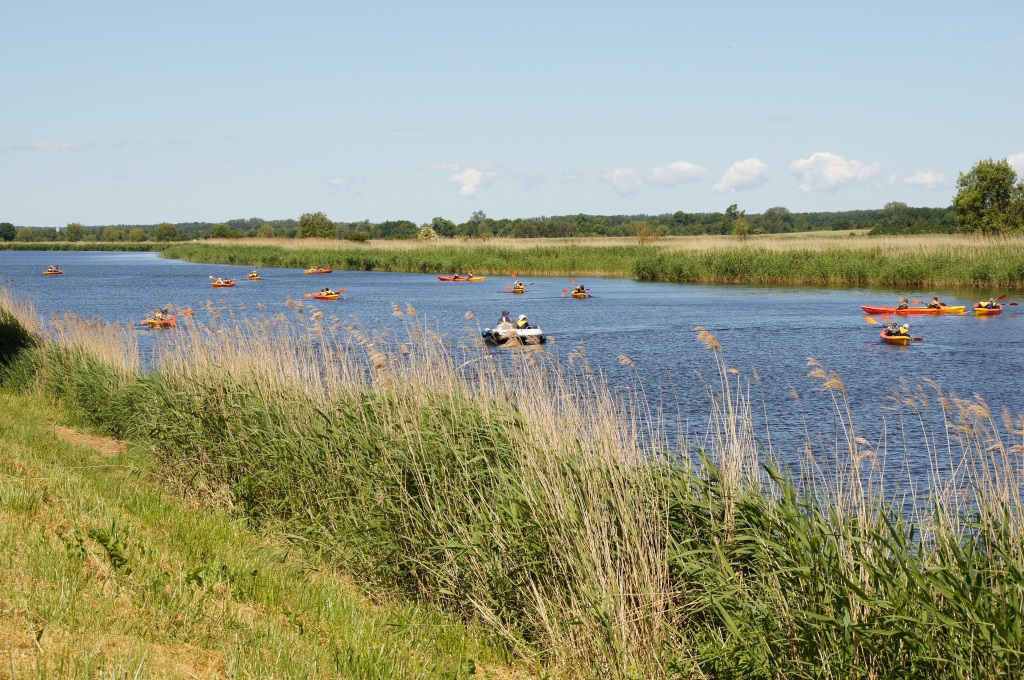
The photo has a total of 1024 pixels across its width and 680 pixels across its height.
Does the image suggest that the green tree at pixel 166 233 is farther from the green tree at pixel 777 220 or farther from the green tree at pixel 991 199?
the green tree at pixel 991 199

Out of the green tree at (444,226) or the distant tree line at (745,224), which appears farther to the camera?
the green tree at (444,226)

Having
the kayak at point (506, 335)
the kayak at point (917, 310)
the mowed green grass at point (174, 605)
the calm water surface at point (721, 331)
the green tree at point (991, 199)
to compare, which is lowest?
the calm water surface at point (721, 331)

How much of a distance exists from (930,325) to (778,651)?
3127 cm

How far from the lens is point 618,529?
24.2 feet

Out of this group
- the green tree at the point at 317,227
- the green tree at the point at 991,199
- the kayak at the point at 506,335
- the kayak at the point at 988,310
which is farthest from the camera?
the green tree at the point at 317,227

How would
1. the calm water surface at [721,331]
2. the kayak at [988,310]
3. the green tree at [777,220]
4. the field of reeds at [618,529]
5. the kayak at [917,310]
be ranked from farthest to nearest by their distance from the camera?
the green tree at [777,220]
the kayak at [917,310]
the kayak at [988,310]
the calm water surface at [721,331]
the field of reeds at [618,529]

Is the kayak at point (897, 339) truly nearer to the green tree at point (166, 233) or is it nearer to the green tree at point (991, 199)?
the green tree at point (991, 199)

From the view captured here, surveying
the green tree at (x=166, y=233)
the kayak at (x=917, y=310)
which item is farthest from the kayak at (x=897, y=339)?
the green tree at (x=166, y=233)

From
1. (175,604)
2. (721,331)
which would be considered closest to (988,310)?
(721,331)

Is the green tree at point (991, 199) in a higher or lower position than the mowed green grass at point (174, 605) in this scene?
higher

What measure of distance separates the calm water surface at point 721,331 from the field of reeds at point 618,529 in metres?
1.01

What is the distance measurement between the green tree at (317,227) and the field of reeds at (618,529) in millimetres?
131417

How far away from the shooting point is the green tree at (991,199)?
73875 millimetres

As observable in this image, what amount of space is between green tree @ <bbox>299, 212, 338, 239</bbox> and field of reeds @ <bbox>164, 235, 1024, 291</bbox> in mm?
53524
